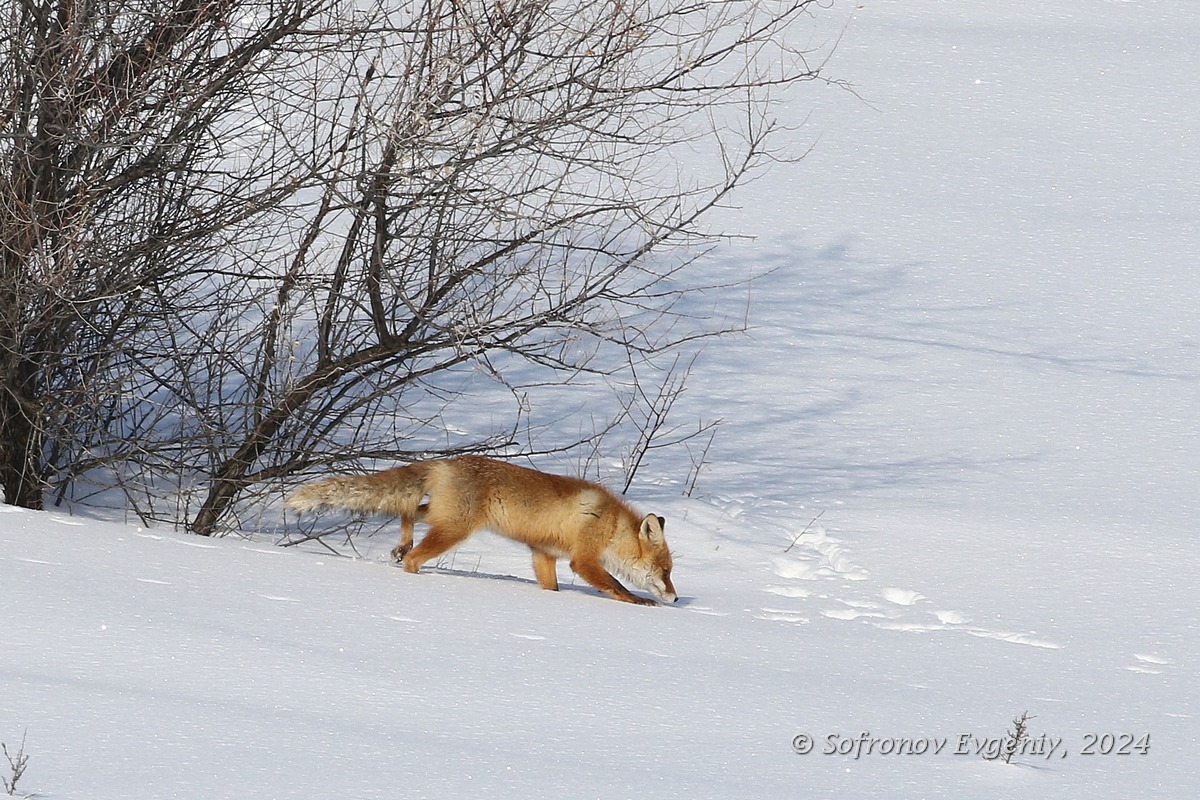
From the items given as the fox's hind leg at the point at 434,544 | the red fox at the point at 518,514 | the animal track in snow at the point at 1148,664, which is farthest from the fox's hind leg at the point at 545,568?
the animal track in snow at the point at 1148,664

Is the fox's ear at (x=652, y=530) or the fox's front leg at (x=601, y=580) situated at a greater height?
the fox's ear at (x=652, y=530)

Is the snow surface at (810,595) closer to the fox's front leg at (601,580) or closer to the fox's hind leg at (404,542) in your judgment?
the fox's front leg at (601,580)

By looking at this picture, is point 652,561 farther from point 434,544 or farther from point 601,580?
point 434,544

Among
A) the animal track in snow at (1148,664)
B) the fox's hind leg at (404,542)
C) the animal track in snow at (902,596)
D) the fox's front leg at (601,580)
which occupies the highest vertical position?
the fox's hind leg at (404,542)

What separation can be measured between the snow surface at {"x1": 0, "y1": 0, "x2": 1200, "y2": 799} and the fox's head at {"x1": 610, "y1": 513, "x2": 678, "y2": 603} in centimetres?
19

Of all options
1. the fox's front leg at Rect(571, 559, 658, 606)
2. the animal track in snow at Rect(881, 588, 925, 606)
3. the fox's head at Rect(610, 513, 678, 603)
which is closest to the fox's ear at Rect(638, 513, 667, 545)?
the fox's head at Rect(610, 513, 678, 603)

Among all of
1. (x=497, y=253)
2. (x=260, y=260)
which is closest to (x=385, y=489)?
(x=497, y=253)

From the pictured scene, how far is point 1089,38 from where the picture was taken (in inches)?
901

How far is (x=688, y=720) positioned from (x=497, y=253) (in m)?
3.61

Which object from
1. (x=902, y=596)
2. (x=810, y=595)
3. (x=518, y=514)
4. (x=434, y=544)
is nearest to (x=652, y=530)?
(x=518, y=514)

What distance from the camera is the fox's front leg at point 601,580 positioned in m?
6.88

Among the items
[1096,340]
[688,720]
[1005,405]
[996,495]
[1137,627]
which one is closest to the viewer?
[688,720]

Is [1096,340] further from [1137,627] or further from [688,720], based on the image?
[688,720]

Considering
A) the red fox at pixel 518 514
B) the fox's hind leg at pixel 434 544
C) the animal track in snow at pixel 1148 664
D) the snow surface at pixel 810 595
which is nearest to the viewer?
the snow surface at pixel 810 595
